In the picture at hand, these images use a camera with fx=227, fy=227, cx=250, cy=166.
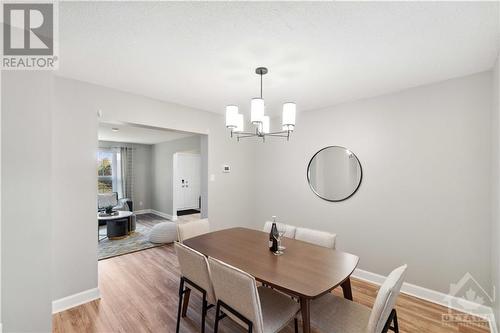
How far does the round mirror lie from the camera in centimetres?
303

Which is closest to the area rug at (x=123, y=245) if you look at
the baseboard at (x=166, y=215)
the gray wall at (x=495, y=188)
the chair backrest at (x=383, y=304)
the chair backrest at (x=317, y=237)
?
the baseboard at (x=166, y=215)

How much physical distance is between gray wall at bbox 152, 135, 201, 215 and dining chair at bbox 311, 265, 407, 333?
4.91 m

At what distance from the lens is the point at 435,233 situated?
2.42 m

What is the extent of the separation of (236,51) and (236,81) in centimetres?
61

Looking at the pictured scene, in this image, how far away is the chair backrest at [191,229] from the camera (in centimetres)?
251

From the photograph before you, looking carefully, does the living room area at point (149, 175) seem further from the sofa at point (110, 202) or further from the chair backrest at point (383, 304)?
the chair backrest at point (383, 304)

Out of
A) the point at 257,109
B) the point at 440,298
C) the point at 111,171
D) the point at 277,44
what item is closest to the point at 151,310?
the point at 257,109

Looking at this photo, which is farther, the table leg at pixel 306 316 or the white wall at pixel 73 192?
the white wall at pixel 73 192

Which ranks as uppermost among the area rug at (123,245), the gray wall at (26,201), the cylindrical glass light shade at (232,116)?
the cylindrical glass light shade at (232,116)

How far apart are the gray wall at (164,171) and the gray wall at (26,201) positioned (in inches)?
171

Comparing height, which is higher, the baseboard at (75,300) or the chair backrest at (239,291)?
the chair backrest at (239,291)

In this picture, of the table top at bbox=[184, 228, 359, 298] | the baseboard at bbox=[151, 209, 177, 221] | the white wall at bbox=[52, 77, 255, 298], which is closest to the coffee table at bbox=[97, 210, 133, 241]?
the baseboard at bbox=[151, 209, 177, 221]

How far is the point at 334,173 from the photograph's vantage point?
10.5 feet

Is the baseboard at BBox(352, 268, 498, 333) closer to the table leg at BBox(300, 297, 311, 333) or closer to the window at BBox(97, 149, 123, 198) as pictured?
the table leg at BBox(300, 297, 311, 333)
